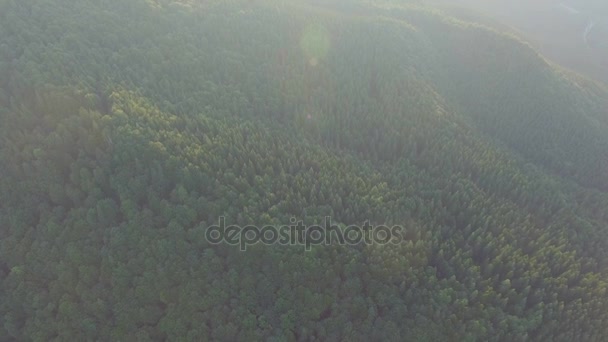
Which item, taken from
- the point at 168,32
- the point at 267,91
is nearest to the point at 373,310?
the point at 267,91

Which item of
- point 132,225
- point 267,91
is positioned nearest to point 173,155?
point 132,225

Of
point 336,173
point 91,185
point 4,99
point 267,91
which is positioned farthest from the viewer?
point 267,91

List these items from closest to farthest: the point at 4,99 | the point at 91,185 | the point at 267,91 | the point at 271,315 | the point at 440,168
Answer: the point at 271,315, the point at 91,185, the point at 4,99, the point at 440,168, the point at 267,91

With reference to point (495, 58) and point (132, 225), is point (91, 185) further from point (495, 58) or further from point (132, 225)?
point (495, 58)

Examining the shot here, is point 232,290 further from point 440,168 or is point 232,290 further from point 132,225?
point 440,168

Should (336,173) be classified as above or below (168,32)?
below

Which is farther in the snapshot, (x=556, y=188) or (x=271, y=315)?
(x=556, y=188)

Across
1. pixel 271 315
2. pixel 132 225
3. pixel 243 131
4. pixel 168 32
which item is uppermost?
pixel 168 32
